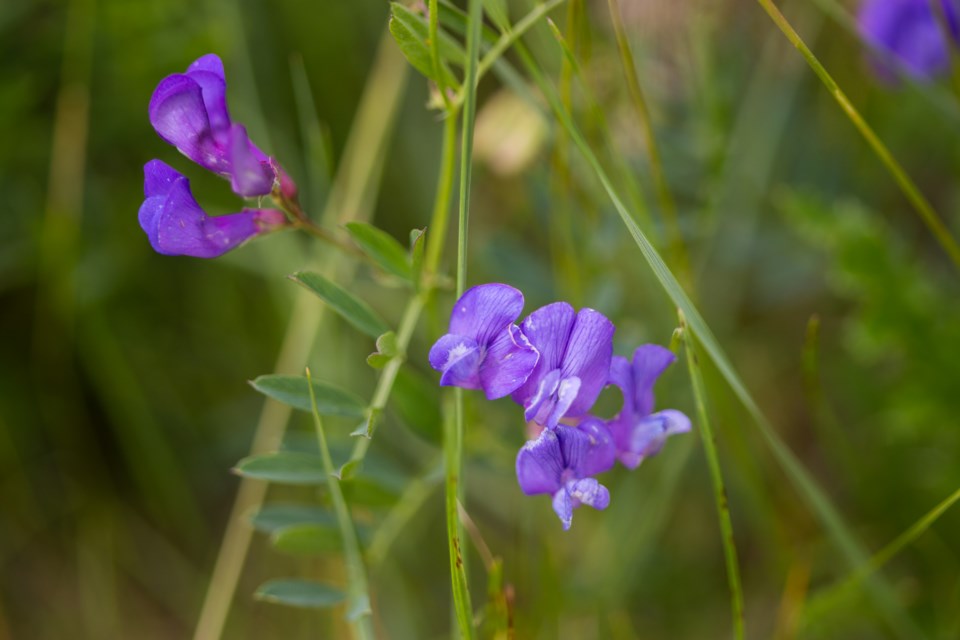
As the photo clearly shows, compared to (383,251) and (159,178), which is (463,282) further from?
(159,178)

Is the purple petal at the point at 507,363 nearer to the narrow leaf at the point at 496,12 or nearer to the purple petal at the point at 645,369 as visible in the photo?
the purple petal at the point at 645,369

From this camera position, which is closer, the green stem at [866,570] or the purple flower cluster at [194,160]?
the purple flower cluster at [194,160]

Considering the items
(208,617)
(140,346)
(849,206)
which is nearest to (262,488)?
(208,617)

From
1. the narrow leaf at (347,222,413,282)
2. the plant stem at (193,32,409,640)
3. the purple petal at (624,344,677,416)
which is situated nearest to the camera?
the purple petal at (624,344,677,416)

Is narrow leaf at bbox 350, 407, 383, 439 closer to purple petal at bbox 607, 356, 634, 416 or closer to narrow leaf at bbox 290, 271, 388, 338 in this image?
narrow leaf at bbox 290, 271, 388, 338

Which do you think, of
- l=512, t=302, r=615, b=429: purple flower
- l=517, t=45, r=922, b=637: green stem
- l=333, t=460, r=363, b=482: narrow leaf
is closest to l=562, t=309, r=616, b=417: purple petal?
l=512, t=302, r=615, b=429: purple flower

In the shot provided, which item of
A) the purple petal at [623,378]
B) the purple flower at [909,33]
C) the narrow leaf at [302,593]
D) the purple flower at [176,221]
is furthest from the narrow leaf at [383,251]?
the purple flower at [909,33]

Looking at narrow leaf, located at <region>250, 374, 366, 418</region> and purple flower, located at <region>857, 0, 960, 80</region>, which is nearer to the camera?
narrow leaf, located at <region>250, 374, 366, 418</region>
